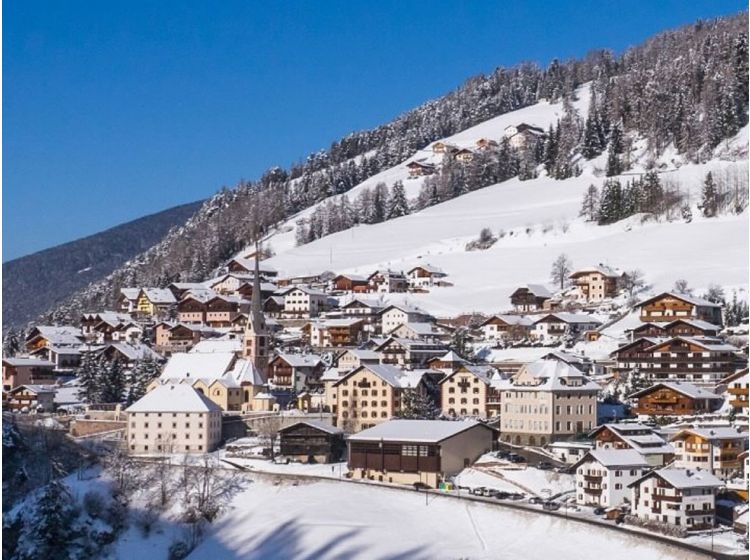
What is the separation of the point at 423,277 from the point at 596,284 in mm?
14311

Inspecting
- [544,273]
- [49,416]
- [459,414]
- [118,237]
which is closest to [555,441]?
[459,414]

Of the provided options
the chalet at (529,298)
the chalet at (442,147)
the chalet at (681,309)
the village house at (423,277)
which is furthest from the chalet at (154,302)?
the chalet at (442,147)

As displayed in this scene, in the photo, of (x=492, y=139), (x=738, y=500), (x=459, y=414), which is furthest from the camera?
(x=492, y=139)

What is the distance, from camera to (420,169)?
120688 millimetres

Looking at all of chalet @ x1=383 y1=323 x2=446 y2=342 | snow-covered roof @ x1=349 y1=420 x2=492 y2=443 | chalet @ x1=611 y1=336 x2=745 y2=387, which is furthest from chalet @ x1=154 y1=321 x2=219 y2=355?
snow-covered roof @ x1=349 y1=420 x2=492 y2=443

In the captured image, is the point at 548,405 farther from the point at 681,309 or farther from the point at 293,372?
the point at 681,309

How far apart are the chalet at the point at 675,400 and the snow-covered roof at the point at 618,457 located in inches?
302

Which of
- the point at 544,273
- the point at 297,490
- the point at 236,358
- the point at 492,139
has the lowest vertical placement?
the point at 297,490

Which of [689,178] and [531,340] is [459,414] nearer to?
[531,340]

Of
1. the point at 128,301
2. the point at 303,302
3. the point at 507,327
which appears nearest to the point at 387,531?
the point at 507,327

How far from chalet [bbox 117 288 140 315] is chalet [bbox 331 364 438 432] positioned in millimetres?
34906

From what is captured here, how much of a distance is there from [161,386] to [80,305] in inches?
1943

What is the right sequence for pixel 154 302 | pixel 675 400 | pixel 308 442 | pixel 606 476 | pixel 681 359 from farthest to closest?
A: 1. pixel 154 302
2. pixel 681 359
3. pixel 675 400
4. pixel 308 442
5. pixel 606 476

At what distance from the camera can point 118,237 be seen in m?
178
